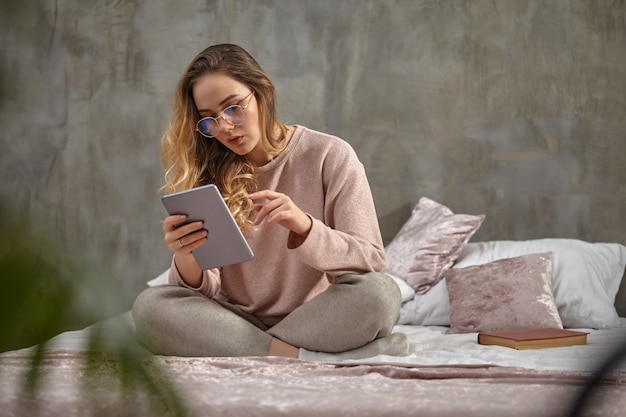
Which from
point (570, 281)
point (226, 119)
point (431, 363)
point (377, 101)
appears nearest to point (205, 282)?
point (226, 119)

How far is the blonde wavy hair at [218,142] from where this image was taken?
2256 millimetres

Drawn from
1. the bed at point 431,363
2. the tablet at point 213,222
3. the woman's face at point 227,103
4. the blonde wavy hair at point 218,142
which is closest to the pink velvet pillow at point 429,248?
the bed at point 431,363

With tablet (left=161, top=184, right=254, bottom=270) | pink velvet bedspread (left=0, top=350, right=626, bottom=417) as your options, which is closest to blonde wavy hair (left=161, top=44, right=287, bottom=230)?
tablet (left=161, top=184, right=254, bottom=270)

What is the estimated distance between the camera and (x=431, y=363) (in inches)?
75.2

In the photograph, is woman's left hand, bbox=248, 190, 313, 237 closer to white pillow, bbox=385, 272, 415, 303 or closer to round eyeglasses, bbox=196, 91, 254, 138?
round eyeglasses, bbox=196, 91, 254, 138

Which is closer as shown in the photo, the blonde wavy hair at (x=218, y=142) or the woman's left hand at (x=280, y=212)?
the woman's left hand at (x=280, y=212)

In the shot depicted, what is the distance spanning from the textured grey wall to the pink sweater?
4.25ft

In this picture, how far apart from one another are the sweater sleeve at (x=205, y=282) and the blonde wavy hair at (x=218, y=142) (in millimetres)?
170

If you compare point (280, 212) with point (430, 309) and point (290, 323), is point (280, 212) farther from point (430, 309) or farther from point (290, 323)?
point (430, 309)

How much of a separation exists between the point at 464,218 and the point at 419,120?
25.3 inches

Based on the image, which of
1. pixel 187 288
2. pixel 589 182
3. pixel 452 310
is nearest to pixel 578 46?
pixel 589 182

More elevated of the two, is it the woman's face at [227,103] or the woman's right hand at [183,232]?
the woman's face at [227,103]

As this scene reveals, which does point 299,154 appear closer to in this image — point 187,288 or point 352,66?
point 187,288

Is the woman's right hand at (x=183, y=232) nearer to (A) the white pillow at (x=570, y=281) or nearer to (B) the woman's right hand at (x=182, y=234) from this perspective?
(B) the woman's right hand at (x=182, y=234)
